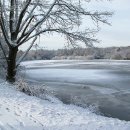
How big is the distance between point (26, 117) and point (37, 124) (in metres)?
0.62

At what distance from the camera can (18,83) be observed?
15758 mm

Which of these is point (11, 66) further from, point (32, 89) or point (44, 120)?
point (44, 120)

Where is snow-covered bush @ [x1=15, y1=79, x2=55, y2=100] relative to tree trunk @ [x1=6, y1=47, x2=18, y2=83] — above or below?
below

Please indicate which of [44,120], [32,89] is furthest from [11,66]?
[44,120]

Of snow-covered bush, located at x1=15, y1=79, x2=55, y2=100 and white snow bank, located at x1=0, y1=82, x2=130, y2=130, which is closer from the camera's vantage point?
white snow bank, located at x1=0, y1=82, x2=130, y2=130

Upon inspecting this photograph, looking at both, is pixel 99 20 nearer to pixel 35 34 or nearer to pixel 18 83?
pixel 35 34

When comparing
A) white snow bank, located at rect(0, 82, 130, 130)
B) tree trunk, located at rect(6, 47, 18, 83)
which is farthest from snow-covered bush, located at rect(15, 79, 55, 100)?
white snow bank, located at rect(0, 82, 130, 130)

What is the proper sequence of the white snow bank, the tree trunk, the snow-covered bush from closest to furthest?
1. the white snow bank
2. the snow-covered bush
3. the tree trunk

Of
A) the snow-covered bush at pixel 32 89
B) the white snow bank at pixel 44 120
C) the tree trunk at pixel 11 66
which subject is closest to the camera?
the white snow bank at pixel 44 120

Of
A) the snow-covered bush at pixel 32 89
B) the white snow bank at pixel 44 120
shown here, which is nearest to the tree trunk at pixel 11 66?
the snow-covered bush at pixel 32 89

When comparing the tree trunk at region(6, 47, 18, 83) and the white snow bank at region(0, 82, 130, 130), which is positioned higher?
the tree trunk at region(6, 47, 18, 83)

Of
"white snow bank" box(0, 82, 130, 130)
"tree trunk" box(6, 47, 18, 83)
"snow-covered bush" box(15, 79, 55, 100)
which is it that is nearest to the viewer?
"white snow bank" box(0, 82, 130, 130)

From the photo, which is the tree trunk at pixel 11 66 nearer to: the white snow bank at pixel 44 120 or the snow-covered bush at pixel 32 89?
the snow-covered bush at pixel 32 89

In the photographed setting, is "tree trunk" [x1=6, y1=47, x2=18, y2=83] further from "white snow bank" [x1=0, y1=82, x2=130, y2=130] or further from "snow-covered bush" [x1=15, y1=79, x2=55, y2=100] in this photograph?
"white snow bank" [x1=0, y1=82, x2=130, y2=130]
